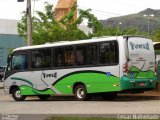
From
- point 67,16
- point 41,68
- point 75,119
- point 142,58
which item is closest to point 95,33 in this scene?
point 67,16

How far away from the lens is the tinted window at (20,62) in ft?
86.9

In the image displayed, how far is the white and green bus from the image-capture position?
2206 centimetres

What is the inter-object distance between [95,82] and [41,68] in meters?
3.76

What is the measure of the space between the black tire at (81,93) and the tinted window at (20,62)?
3.82 m

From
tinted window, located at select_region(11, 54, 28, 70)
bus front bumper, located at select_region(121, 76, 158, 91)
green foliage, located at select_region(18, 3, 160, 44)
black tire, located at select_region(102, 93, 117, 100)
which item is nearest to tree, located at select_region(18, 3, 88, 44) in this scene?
green foliage, located at select_region(18, 3, 160, 44)

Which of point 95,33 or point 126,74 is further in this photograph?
point 95,33

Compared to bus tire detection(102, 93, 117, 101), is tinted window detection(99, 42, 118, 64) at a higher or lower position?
higher

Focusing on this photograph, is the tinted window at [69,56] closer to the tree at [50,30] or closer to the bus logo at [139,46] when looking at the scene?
the bus logo at [139,46]

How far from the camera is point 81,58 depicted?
933 inches

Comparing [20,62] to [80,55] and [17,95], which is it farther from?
[80,55]

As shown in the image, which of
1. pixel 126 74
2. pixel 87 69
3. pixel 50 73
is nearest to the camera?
pixel 126 74

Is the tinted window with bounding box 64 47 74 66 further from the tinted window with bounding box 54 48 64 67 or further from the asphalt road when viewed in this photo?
the asphalt road

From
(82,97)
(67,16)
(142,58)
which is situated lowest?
(82,97)

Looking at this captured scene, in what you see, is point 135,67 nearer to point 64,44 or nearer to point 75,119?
point 64,44
